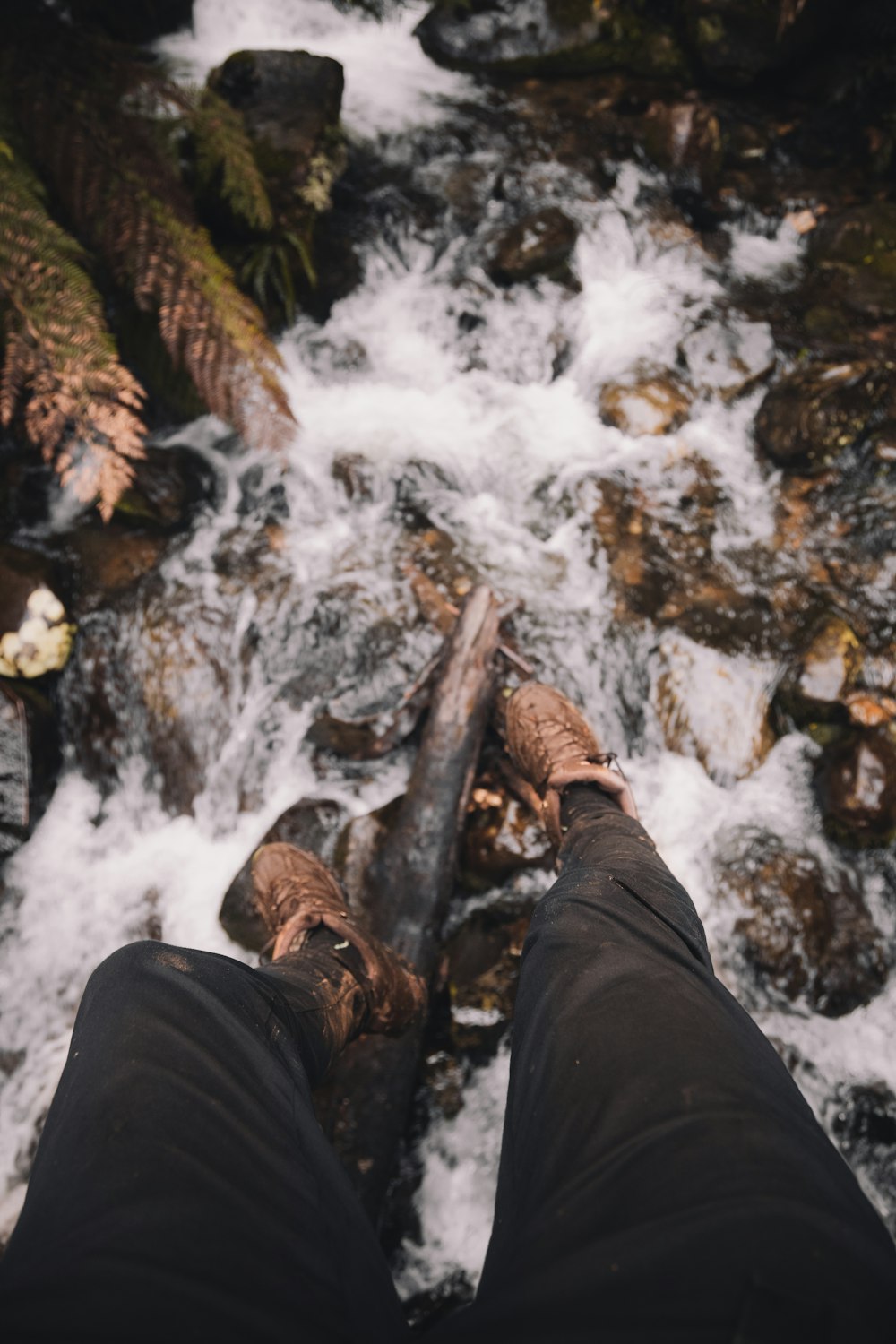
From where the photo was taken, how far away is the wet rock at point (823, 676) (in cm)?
326

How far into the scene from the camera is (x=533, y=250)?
524 centimetres

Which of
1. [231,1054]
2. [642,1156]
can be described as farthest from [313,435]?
[642,1156]

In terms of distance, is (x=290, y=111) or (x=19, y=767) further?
(x=290, y=111)

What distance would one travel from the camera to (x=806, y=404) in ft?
13.9

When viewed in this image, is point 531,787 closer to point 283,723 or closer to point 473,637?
point 473,637

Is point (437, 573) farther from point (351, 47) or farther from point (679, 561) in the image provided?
point (351, 47)

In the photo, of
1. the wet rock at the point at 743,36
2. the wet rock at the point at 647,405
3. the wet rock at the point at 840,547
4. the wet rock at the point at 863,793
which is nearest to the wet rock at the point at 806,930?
the wet rock at the point at 863,793

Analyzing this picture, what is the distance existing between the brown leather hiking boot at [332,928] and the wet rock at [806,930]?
4.87ft

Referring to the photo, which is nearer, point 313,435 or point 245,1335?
point 245,1335

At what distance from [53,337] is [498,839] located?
2753 mm

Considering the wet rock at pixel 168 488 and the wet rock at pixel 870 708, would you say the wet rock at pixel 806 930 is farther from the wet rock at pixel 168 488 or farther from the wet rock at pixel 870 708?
the wet rock at pixel 168 488

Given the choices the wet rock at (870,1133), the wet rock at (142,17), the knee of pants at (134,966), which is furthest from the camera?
the wet rock at (142,17)

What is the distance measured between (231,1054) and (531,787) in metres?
1.83

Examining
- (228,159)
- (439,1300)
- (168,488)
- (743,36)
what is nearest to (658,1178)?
(439,1300)
